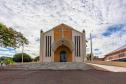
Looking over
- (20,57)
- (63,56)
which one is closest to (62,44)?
(63,56)

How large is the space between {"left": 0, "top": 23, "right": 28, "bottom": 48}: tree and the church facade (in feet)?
77.1

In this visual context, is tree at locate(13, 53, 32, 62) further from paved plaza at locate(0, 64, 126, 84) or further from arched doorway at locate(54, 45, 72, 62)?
paved plaza at locate(0, 64, 126, 84)

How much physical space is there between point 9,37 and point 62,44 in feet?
93.0

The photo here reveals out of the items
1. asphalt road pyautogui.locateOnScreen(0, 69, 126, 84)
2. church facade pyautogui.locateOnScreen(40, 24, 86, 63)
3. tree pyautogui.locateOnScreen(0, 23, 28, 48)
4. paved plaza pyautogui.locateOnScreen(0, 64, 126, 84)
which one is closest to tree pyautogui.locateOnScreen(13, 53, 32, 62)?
church facade pyautogui.locateOnScreen(40, 24, 86, 63)

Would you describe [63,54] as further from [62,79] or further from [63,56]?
[62,79]

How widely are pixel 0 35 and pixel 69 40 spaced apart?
→ 2874 centimetres

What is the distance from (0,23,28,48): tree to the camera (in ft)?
92.4

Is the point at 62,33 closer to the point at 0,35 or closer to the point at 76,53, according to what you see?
the point at 76,53

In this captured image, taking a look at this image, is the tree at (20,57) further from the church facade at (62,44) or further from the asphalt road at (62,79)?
the asphalt road at (62,79)

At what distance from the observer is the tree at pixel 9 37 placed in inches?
1109

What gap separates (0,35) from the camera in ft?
92.3

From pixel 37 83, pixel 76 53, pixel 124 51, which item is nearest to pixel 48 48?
pixel 76 53

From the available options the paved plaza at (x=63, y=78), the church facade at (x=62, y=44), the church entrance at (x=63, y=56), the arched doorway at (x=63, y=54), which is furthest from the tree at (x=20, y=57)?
the paved plaza at (x=63, y=78)

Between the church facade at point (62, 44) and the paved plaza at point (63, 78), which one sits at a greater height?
the church facade at point (62, 44)
